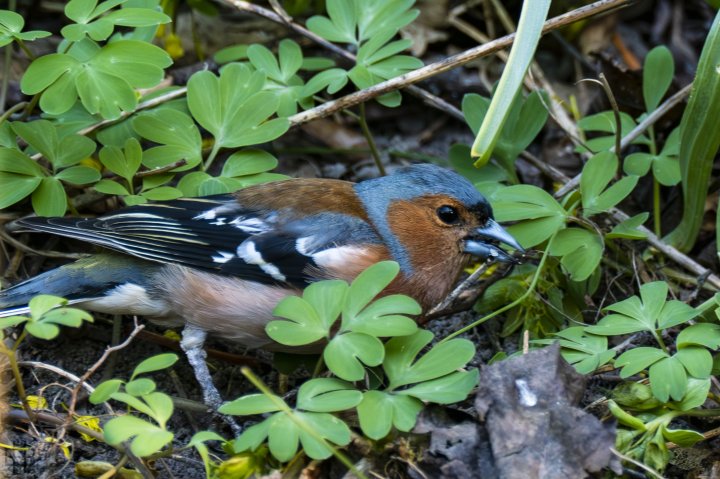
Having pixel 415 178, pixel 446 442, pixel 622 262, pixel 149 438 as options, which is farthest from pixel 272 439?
pixel 622 262

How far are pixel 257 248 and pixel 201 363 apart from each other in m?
0.48

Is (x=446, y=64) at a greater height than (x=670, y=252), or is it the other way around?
(x=446, y=64)

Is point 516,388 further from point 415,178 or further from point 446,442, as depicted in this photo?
point 415,178

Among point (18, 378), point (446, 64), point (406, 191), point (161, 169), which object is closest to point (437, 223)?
point (406, 191)

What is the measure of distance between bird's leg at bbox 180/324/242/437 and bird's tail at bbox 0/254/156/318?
294mm

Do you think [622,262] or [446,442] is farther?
[622,262]

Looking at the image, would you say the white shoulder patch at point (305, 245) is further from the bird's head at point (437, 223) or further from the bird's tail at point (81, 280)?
the bird's tail at point (81, 280)

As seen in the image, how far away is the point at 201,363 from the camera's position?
11.6 ft

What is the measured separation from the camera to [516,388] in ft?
9.48

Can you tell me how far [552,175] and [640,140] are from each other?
43 cm

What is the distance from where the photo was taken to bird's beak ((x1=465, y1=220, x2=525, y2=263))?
3.63 metres

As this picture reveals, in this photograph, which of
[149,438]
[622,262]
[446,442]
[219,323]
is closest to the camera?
[149,438]

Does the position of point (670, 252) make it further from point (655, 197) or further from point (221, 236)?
point (221, 236)

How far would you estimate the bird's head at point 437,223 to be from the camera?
11.9ft
